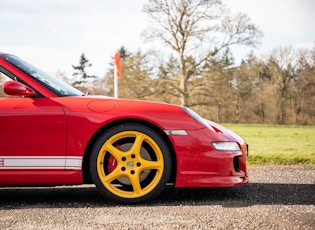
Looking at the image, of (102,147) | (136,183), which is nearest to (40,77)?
(102,147)

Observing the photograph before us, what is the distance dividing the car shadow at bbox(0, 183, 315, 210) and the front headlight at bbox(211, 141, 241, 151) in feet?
1.62

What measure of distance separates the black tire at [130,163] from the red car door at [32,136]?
34 centimetres

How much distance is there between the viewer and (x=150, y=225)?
3.08 m

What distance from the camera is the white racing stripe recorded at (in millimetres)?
3834

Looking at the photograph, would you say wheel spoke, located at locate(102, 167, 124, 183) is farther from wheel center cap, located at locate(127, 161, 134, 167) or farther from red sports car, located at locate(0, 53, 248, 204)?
wheel center cap, located at locate(127, 161, 134, 167)

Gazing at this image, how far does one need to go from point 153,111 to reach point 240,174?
101cm

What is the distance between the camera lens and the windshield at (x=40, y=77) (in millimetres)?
4023

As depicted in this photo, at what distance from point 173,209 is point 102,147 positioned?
32.9 inches

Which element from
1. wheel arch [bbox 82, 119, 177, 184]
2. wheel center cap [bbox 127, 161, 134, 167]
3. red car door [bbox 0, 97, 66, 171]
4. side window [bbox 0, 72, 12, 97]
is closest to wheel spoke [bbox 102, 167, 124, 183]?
wheel center cap [bbox 127, 161, 134, 167]

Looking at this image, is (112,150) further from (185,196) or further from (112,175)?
(185,196)

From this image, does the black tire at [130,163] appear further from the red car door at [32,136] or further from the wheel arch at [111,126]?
the red car door at [32,136]

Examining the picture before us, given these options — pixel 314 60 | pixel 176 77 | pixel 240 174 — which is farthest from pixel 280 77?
pixel 240 174

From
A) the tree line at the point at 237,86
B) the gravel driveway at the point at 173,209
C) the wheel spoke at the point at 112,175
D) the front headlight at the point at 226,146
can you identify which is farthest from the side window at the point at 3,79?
the tree line at the point at 237,86

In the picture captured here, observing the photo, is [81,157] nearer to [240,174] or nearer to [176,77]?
[240,174]
